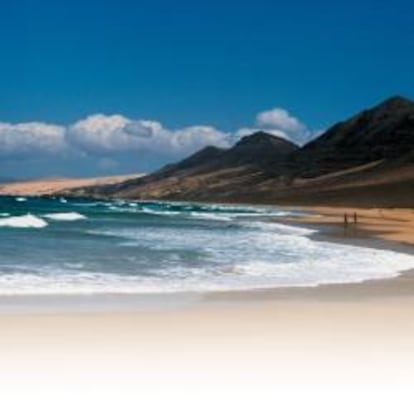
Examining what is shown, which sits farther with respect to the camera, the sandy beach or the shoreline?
the shoreline

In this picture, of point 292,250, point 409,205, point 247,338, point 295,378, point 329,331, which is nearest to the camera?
point 295,378

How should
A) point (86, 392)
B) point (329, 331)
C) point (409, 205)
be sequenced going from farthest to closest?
point (409, 205), point (329, 331), point (86, 392)

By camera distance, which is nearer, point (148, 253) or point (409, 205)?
point (148, 253)

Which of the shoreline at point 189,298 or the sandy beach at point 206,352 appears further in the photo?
the shoreline at point 189,298

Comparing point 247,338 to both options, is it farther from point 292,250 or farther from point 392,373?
point 292,250

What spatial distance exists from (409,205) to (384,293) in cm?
11895

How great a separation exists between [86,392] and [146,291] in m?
8.48

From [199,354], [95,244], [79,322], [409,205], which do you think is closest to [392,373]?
[199,354]

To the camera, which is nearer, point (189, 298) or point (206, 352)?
point (206, 352)

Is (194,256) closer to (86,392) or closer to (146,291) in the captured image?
(146,291)

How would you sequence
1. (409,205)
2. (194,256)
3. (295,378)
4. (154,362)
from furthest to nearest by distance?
(409,205)
(194,256)
(154,362)
(295,378)

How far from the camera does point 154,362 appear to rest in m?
8.23

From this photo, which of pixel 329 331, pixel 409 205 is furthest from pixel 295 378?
pixel 409 205

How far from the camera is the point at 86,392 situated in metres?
6.93
